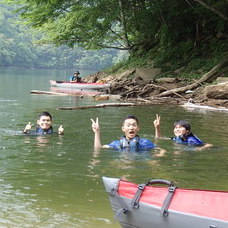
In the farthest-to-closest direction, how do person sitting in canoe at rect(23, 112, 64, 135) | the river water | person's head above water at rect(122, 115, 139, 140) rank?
person sitting in canoe at rect(23, 112, 64, 135)
person's head above water at rect(122, 115, 139, 140)
the river water

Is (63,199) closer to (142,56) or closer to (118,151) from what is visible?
(118,151)

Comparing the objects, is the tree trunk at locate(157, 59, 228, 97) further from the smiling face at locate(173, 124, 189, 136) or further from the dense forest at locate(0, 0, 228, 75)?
the smiling face at locate(173, 124, 189, 136)

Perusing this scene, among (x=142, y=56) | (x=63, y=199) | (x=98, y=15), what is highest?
(x=98, y=15)

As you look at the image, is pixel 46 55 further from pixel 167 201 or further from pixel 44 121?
pixel 167 201

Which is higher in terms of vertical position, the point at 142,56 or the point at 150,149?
the point at 142,56

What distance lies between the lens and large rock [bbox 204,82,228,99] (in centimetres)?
1767

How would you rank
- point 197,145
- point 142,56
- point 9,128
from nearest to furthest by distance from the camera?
1. point 197,145
2. point 9,128
3. point 142,56

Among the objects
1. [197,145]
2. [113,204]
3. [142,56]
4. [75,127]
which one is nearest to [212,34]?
[142,56]

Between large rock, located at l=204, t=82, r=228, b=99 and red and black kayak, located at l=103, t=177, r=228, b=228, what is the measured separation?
556 inches

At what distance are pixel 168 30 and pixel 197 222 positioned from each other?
78.2 ft

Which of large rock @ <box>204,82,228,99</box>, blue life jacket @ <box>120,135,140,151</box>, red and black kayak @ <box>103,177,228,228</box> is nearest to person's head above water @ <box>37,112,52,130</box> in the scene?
blue life jacket @ <box>120,135,140,151</box>

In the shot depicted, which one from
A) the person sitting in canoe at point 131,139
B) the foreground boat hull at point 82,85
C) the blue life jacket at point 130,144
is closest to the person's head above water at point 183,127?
the person sitting in canoe at point 131,139

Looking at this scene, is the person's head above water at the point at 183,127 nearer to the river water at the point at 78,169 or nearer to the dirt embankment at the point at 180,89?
the river water at the point at 78,169

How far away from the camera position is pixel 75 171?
7.17 meters
